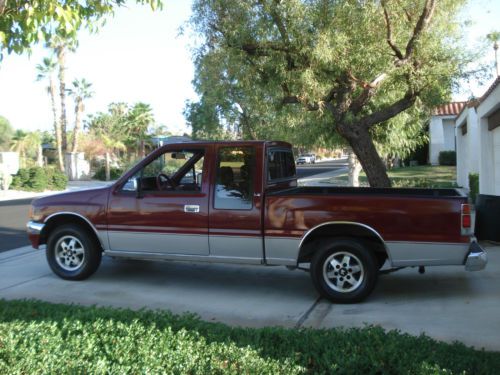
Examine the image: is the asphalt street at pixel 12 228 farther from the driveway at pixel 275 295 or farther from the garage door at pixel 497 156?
the garage door at pixel 497 156

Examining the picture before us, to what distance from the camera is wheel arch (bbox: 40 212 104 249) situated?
7.48 meters

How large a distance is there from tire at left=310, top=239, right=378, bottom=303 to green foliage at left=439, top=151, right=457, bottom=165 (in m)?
30.1

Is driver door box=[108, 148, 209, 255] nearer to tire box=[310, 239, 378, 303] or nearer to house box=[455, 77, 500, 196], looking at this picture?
tire box=[310, 239, 378, 303]

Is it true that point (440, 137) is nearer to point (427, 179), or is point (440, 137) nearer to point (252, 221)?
point (427, 179)

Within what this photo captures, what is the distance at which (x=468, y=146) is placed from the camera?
19.2m

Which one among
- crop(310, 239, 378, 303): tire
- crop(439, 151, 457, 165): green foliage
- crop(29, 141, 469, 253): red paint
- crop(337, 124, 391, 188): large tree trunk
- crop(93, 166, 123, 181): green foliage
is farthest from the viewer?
crop(93, 166, 123, 181): green foliage

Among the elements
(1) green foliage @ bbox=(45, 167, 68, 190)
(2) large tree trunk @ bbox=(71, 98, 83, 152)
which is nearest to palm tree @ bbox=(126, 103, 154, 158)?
(2) large tree trunk @ bbox=(71, 98, 83, 152)

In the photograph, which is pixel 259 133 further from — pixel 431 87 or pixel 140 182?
pixel 140 182

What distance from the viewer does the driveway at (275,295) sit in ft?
18.4

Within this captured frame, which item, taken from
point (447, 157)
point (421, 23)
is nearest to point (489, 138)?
point (421, 23)

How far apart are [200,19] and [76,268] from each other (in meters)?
5.75

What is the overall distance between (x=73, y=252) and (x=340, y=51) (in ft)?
18.7

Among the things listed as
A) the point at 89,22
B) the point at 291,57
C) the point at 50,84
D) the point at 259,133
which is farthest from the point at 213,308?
the point at 50,84

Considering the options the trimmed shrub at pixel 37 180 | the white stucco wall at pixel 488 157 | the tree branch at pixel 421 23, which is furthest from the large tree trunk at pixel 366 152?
the trimmed shrub at pixel 37 180
